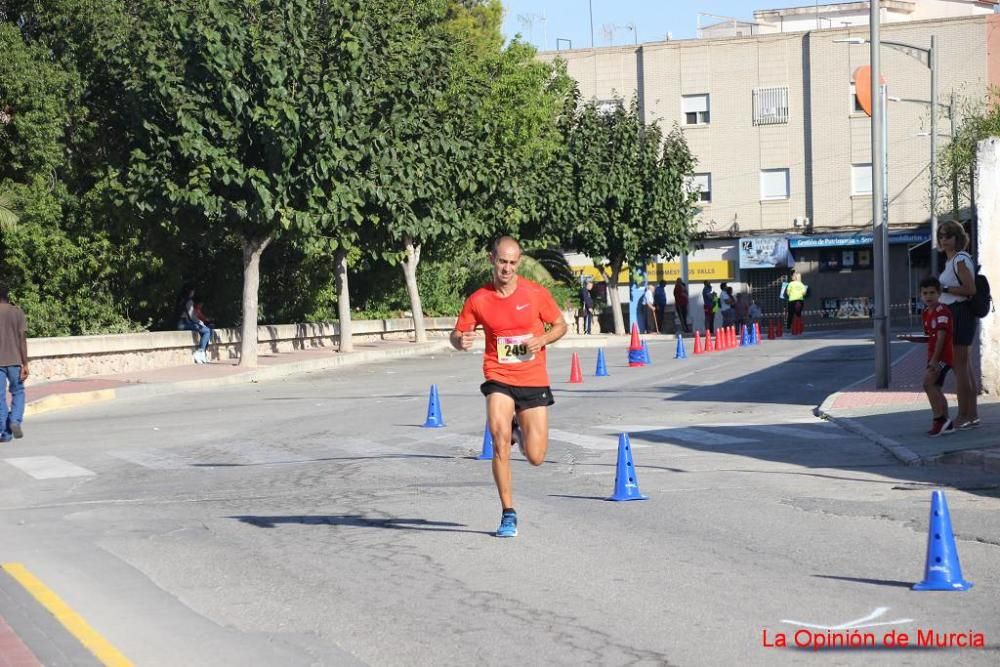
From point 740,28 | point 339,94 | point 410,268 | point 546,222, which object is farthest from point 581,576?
point 740,28

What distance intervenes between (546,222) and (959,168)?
1452cm

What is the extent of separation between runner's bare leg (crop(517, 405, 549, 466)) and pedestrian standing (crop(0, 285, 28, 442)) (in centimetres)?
978

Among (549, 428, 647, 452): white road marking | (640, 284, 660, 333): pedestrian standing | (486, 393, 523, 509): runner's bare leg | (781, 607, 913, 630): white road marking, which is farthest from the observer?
(640, 284, 660, 333): pedestrian standing

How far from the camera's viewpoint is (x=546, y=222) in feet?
159

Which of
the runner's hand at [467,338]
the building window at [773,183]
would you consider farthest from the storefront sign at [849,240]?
the runner's hand at [467,338]

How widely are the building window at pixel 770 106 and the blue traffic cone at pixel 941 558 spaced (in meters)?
54.8

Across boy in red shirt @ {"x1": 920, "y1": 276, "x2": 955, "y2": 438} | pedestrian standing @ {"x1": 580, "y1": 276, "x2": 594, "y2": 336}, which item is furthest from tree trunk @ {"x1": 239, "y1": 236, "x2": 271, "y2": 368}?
pedestrian standing @ {"x1": 580, "y1": 276, "x2": 594, "y2": 336}

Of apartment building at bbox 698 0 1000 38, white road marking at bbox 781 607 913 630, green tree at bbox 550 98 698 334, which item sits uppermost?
apartment building at bbox 698 0 1000 38

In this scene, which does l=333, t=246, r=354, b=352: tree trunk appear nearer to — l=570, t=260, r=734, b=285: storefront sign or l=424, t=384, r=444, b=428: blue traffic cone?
l=424, t=384, r=444, b=428: blue traffic cone

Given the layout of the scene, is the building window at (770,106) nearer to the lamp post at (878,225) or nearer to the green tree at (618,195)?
the green tree at (618,195)

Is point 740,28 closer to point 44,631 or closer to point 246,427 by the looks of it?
point 246,427

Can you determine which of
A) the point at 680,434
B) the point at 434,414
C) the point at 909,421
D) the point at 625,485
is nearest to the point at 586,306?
the point at 434,414

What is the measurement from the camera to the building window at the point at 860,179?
2343 inches

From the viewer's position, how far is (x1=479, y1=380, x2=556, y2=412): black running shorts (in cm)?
920
